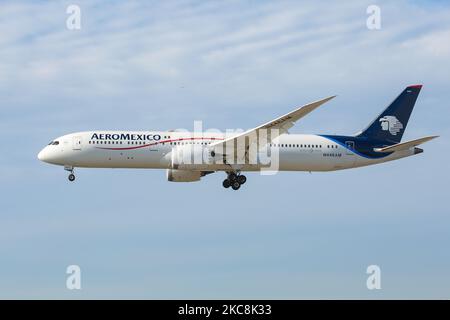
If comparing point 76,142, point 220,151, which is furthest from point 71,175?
point 220,151

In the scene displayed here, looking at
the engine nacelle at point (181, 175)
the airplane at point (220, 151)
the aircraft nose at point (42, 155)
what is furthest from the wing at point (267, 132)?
the aircraft nose at point (42, 155)

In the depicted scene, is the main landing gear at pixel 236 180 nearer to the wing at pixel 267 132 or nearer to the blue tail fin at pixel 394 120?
the wing at pixel 267 132

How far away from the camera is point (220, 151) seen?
72562 millimetres

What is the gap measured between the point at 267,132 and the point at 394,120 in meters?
13.0

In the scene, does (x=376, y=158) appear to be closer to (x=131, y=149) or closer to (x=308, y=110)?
(x=308, y=110)

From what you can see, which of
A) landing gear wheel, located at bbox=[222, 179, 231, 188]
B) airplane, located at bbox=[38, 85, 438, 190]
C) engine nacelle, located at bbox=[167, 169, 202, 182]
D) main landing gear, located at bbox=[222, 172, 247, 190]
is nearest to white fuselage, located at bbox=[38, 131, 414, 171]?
airplane, located at bbox=[38, 85, 438, 190]

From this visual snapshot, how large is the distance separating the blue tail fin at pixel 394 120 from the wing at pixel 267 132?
965cm

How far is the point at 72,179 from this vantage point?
73562 millimetres

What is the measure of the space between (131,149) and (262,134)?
9005mm

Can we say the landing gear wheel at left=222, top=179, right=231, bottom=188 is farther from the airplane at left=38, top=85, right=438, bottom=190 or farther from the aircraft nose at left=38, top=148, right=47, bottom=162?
the aircraft nose at left=38, top=148, right=47, bottom=162

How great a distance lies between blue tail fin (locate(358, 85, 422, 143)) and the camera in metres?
78.8

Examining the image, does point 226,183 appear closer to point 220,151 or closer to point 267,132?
point 220,151

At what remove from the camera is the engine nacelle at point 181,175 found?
76.8 m

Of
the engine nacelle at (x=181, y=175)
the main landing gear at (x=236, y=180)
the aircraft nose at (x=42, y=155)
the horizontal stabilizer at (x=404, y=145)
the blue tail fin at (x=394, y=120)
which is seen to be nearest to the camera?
the horizontal stabilizer at (x=404, y=145)
